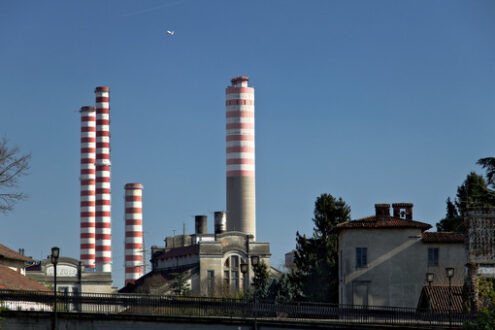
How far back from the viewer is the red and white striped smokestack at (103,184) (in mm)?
139750

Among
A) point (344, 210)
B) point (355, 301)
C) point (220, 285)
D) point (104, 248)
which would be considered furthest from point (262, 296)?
point (104, 248)

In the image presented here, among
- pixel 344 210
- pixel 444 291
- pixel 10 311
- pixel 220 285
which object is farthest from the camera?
pixel 220 285

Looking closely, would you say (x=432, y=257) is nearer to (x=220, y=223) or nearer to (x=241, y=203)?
(x=220, y=223)

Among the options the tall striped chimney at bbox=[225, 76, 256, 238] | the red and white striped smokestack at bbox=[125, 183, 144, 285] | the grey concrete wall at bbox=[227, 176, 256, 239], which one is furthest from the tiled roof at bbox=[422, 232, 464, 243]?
the red and white striped smokestack at bbox=[125, 183, 144, 285]

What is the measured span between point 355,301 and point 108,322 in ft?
65.7

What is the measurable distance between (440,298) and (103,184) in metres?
85.7

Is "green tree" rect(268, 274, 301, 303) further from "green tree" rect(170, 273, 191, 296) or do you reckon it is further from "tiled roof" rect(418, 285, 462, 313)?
"green tree" rect(170, 273, 191, 296)

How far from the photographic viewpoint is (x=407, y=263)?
6756 centimetres

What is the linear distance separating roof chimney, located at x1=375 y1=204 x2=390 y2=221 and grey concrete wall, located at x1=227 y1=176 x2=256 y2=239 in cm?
7603

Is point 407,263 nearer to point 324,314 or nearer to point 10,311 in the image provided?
point 324,314

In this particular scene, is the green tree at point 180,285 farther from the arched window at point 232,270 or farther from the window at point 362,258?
the window at point 362,258

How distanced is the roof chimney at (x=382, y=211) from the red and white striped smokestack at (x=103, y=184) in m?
75.2

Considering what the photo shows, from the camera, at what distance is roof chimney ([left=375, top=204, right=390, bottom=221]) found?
6878 centimetres

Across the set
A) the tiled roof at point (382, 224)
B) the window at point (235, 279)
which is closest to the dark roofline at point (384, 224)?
the tiled roof at point (382, 224)
